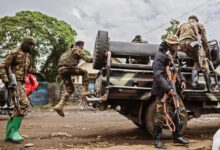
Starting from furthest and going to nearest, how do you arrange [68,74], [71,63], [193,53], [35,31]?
[35,31], [68,74], [71,63], [193,53]

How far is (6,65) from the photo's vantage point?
22.7 feet

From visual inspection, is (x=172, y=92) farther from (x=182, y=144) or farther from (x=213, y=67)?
(x=213, y=67)

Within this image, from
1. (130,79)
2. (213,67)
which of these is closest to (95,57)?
(130,79)

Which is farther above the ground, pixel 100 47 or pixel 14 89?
pixel 100 47

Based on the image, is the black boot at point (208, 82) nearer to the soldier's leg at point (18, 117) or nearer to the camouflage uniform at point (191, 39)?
the camouflage uniform at point (191, 39)

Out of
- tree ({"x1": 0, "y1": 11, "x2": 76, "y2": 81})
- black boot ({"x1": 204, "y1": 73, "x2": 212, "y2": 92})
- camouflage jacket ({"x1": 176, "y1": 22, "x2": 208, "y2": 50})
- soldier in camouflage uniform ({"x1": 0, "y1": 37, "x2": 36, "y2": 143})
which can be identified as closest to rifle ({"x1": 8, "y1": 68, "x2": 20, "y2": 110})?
soldier in camouflage uniform ({"x1": 0, "y1": 37, "x2": 36, "y2": 143})

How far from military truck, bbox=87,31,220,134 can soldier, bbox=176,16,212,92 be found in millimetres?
177

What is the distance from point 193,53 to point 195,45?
0.19 meters

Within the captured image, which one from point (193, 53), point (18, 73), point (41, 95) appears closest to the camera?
point (18, 73)

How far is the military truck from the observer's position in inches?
285

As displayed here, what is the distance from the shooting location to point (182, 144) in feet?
21.7

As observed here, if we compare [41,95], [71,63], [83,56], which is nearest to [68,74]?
[71,63]

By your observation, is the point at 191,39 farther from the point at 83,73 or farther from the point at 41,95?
the point at 41,95

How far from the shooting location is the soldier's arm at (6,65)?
A: 6887 millimetres
